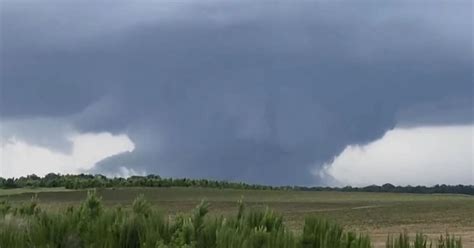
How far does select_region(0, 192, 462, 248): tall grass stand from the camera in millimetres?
12648

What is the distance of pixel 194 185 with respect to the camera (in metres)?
84.2

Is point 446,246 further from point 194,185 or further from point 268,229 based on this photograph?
point 194,185

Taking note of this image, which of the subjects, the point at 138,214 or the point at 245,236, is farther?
the point at 138,214

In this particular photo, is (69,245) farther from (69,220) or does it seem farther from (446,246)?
(446,246)

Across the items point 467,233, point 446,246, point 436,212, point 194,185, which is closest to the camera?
point 446,246

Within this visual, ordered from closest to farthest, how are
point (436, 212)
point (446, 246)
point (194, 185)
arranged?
point (446, 246)
point (436, 212)
point (194, 185)

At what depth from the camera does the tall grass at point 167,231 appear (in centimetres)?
1265

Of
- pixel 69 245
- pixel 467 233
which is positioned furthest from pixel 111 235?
pixel 467 233

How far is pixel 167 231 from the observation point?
1485cm

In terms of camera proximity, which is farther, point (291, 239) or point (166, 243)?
point (166, 243)

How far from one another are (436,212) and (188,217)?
93.1ft

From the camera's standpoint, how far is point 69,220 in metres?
15.8

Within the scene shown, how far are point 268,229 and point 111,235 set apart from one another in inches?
103

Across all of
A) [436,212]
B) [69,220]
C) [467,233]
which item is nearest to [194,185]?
[436,212]
